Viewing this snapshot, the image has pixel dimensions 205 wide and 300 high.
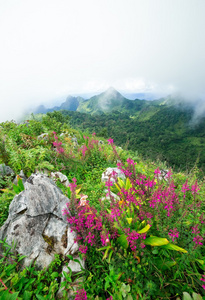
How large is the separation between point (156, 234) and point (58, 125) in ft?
29.0

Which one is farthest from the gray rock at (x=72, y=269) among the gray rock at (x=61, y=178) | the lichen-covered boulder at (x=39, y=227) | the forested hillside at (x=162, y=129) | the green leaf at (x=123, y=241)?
the forested hillside at (x=162, y=129)

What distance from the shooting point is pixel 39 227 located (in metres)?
2.94

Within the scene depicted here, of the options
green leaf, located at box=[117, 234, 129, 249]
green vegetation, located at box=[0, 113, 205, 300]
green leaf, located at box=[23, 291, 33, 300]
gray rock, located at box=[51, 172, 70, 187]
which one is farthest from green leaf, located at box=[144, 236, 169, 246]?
gray rock, located at box=[51, 172, 70, 187]

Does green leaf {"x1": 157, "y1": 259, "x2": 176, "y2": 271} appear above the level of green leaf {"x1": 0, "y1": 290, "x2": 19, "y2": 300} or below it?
below

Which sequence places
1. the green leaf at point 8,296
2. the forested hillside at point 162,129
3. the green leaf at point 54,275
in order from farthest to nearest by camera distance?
1. the forested hillside at point 162,129
2. the green leaf at point 54,275
3. the green leaf at point 8,296

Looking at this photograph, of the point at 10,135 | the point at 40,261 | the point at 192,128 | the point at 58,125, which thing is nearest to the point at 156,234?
the point at 40,261

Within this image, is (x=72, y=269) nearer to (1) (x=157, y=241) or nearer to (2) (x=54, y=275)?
(2) (x=54, y=275)

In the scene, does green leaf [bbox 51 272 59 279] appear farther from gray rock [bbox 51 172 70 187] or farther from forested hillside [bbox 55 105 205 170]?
forested hillside [bbox 55 105 205 170]

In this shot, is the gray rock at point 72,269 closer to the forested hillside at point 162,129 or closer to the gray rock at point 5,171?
the gray rock at point 5,171

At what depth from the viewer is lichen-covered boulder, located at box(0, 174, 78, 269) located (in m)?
2.70

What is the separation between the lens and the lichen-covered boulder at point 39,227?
2.70 meters

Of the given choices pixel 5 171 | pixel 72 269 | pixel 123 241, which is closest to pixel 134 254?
pixel 123 241

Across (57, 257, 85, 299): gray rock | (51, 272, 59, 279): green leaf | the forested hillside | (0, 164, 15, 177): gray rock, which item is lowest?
the forested hillside

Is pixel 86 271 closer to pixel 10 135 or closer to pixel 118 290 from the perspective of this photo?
pixel 118 290
